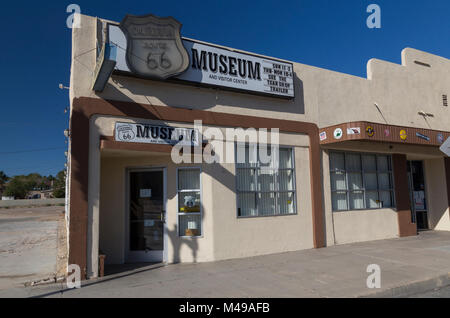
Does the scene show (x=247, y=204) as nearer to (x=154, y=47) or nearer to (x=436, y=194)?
(x=154, y=47)

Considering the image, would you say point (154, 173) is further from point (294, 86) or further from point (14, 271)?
point (294, 86)

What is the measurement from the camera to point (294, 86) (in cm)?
1098

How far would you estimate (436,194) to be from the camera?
14672 mm

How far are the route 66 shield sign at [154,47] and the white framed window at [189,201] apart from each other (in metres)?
2.61

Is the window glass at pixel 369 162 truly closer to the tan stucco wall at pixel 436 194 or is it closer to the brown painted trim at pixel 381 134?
the brown painted trim at pixel 381 134

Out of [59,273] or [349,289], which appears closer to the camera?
[349,289]

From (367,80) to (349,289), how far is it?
28.5 ft

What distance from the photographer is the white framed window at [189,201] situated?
9195mm

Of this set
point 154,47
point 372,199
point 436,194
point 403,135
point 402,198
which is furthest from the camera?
point 436,194

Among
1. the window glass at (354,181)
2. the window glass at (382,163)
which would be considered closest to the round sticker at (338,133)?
the window glass at (354,181)

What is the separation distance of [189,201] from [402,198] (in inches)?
322

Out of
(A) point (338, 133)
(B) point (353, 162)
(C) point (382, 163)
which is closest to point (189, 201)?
(A) point (338, 133)
